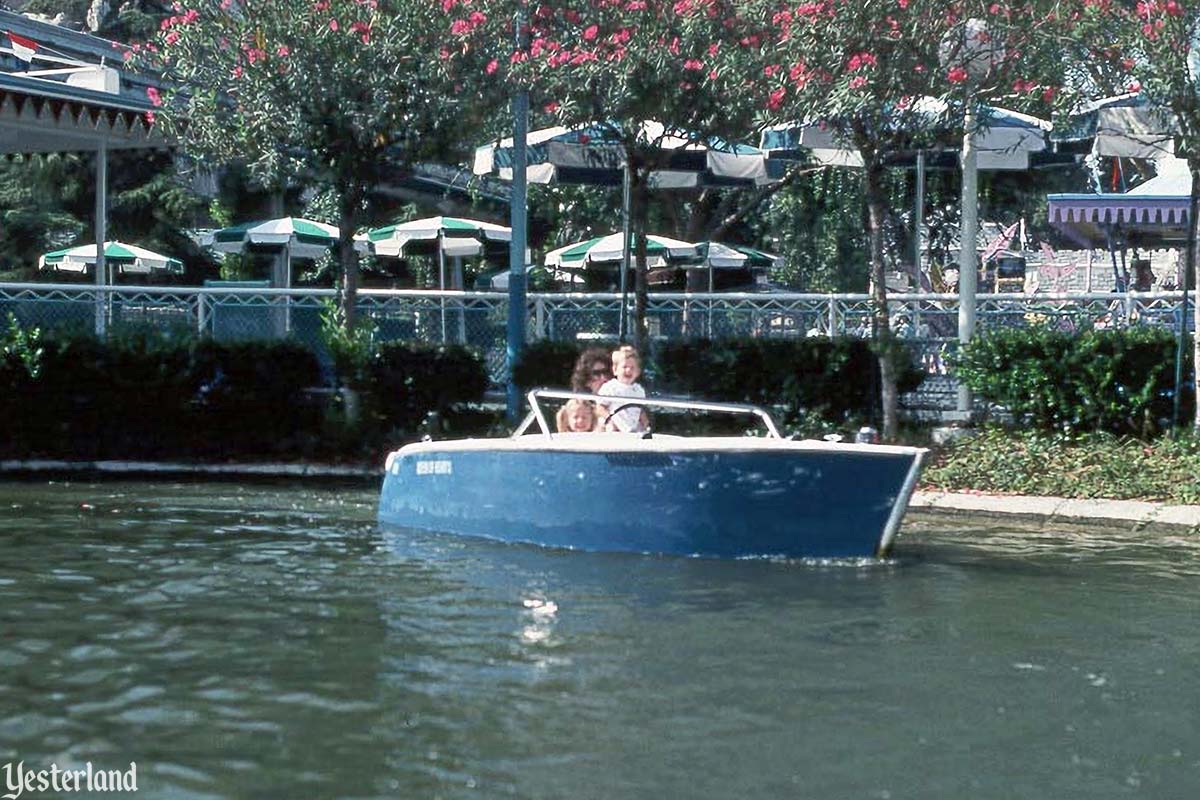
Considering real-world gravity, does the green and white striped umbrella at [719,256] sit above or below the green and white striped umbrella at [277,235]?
below

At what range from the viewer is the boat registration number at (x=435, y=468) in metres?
14.4

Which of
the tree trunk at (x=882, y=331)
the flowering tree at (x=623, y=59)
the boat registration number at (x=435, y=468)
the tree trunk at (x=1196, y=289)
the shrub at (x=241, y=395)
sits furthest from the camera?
the shrub at (x=241, y=395)

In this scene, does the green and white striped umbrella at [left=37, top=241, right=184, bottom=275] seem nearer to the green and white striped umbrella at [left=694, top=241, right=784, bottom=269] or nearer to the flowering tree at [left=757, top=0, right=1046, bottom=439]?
the green and white striped umbrella at [left=694, top=241, right=784, bottom=269]

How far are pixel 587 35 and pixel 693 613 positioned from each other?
9490mm

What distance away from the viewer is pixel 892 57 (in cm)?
1781

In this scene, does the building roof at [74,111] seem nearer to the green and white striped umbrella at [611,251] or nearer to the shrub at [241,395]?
the shrub at [241,395]

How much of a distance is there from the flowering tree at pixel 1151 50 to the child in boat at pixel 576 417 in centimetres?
594

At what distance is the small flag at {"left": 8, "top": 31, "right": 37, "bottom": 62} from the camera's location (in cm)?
2899

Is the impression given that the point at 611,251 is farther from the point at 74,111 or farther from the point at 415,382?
the point at 415,382

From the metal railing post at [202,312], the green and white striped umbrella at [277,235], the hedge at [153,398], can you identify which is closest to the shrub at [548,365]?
the hedge at [153,398]

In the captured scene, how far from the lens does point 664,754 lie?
7605 millimetres

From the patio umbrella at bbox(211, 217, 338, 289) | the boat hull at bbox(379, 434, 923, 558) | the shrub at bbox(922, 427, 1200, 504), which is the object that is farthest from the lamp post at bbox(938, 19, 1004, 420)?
the patio umbrella at bbox(211, 217, 338, 289)

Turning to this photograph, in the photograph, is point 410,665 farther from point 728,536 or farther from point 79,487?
point 79,487

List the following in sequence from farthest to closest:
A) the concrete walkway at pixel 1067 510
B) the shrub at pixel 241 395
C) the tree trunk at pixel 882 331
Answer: the shrub at pixel 241 395 < the tree trunk at pixel 882 331 < the concrete walkway at pixel 1067 510
